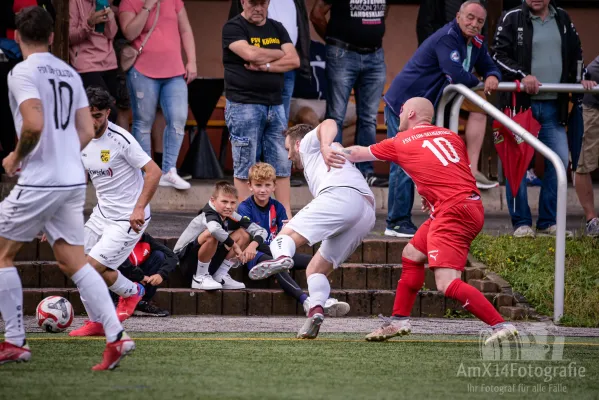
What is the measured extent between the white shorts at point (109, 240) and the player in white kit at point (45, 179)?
2.21 meters

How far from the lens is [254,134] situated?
1020 cm

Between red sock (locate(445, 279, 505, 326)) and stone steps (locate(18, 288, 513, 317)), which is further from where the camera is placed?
stone steps (locate(18, 288, 513, 317))

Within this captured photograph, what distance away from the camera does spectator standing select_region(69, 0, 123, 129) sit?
11.1m

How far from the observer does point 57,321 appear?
8.04m

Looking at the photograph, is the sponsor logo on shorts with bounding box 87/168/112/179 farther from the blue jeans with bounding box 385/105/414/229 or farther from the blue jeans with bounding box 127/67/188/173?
the blue jeans with bounding box 385/105/414/229

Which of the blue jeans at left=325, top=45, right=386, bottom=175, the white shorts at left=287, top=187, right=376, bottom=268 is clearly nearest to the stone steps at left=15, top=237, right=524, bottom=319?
the white shorts at left=287, top=187, right=376, bottom=268

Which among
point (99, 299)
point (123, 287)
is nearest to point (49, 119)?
point (99, 299)

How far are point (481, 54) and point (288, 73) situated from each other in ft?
6.08

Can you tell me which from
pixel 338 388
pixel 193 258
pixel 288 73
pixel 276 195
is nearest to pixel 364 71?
pixel 288 73

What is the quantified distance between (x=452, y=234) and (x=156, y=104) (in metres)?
4.66

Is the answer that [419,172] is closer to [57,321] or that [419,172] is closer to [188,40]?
[57,321]

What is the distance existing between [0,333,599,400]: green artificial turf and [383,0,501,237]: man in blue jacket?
8.51ft

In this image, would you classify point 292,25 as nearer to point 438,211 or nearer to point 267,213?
point 267,213

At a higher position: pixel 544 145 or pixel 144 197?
pixel 544 145
